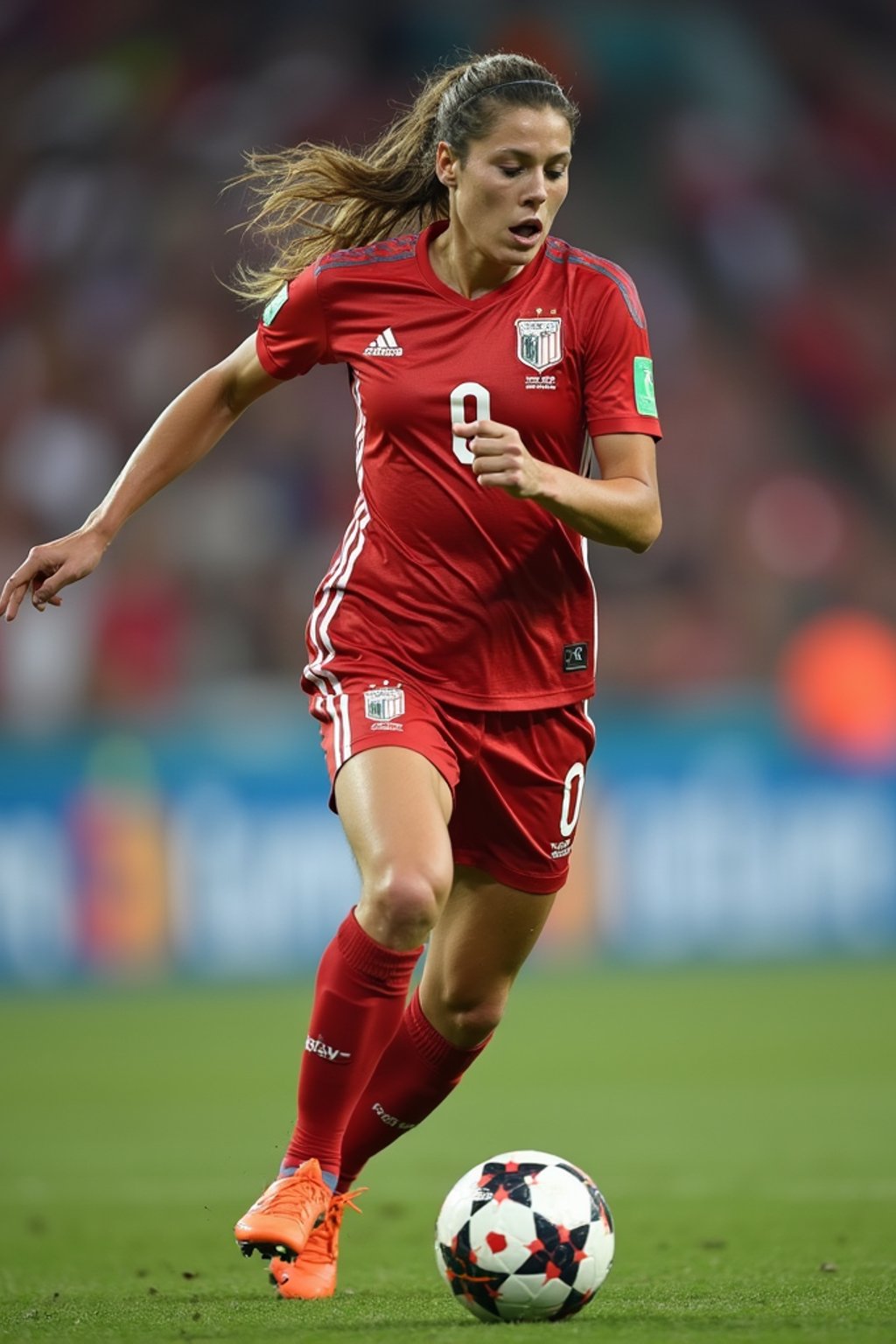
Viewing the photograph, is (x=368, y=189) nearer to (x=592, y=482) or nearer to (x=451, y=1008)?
(x=592, y=482)

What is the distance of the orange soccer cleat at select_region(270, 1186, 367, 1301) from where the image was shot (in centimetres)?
428

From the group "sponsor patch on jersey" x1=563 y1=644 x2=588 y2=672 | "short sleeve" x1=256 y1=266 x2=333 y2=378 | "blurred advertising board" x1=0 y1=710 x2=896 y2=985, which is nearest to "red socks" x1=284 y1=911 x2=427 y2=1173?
"sponsor patch on jersey" x1=563 y1=644 x2=588 y2=672

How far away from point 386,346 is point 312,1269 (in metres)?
2.01

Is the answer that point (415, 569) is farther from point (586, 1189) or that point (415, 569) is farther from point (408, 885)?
point (586, 1189)

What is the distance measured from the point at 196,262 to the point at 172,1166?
368 inches

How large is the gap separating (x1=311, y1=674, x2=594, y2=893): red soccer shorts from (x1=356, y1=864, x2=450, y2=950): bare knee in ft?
1.09

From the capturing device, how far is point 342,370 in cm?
1430

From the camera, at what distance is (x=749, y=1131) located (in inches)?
311

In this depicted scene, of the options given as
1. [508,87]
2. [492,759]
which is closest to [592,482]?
[492,759]

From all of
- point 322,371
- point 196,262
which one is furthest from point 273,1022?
point 196,262

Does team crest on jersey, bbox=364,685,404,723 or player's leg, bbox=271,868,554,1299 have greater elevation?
team crest on jersey, bbox=364,685,404,723

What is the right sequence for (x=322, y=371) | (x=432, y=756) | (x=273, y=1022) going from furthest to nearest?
Answer: (x=322, y=371) < (x=273, y=1022) < (x=432, y=756)

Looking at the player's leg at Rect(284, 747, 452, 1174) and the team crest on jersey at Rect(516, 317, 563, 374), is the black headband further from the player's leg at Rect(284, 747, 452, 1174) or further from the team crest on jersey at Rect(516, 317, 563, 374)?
the player's leg at Rect(284, 747, 452, 1174)

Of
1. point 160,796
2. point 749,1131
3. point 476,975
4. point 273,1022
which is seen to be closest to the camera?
point 476,975
